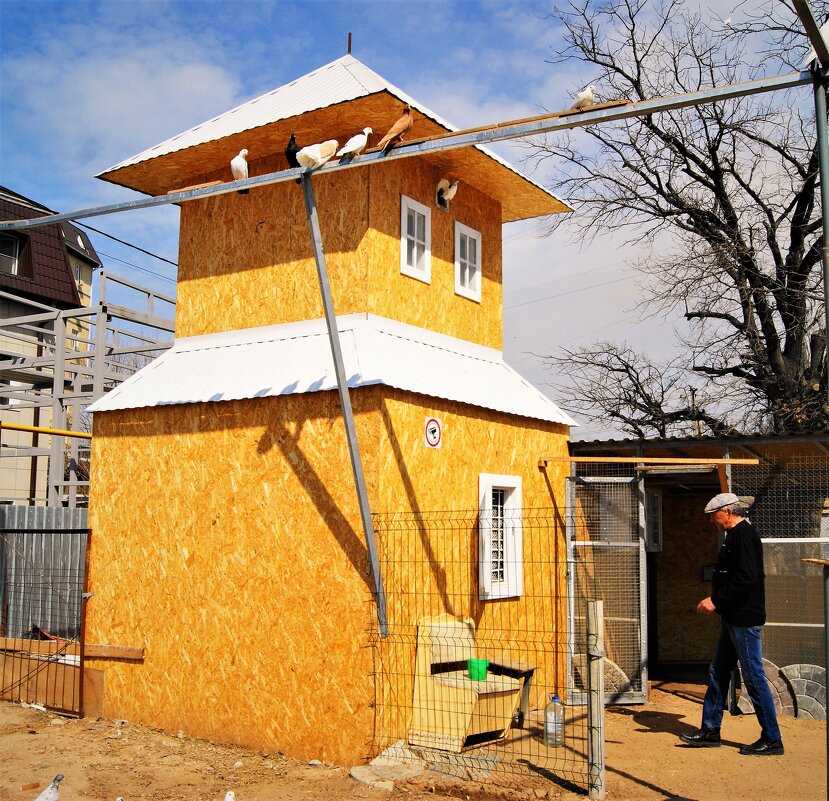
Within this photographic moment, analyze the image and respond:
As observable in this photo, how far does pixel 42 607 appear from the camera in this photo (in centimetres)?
1259

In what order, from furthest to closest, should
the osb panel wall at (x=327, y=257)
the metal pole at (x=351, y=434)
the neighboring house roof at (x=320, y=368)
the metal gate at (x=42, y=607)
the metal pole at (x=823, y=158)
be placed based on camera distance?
the metal gate at (x=42, y=607)
the osb panel wall at (x=327, y=257)
the neighboring house roof at (x=320, y=368)
the metal pole at (x=351, y=434)
the metal pole at (x=823, y=158)

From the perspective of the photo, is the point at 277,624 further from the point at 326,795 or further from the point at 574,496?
the point at 574,496

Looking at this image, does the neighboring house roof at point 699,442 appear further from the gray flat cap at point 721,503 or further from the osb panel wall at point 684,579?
the osb panel wall at point 684,579

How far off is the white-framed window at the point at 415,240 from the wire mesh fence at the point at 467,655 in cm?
281

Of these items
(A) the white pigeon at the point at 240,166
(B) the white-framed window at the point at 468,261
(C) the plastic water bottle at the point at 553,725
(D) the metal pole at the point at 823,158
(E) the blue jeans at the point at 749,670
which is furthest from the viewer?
(B) the white-framed window at the point at 468,261

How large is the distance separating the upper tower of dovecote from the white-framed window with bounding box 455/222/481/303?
16 mm

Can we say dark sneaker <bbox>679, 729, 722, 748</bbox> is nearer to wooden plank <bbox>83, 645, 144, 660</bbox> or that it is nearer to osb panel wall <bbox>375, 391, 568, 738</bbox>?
osb panel wall <bbox>375, 391, 568, 738</bbox>

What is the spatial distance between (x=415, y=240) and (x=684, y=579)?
7509 mm

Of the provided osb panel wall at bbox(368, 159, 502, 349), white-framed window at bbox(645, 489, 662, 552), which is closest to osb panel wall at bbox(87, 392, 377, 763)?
osb panel wall at bbox(368, 159, 502, 349)

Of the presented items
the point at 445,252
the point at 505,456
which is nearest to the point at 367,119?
the point at 445,252

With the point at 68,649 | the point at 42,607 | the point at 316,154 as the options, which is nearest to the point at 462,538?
the point at 316,154

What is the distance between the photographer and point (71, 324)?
2936 centimetres

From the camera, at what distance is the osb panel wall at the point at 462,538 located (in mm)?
8656

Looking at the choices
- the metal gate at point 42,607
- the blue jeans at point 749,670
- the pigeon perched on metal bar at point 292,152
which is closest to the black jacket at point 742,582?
the blue jeans at point 749,670
